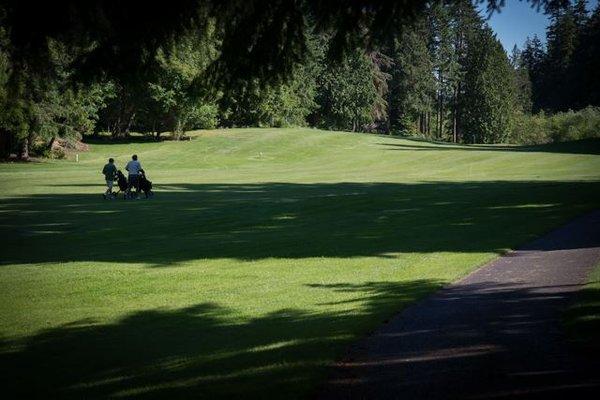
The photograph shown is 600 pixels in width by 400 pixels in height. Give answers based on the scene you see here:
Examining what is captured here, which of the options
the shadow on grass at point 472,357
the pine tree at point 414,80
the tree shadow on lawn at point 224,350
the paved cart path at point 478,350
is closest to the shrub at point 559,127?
the pine tree at point 414,80

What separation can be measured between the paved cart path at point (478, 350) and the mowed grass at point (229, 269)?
47cm

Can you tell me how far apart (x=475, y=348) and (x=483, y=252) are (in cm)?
643

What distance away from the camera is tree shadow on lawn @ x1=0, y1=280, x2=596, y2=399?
5.84m

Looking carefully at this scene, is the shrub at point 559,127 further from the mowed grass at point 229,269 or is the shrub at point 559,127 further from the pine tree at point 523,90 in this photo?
the mowed grass at point 229,269

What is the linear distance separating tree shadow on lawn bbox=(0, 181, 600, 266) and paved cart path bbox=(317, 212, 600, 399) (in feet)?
12.4

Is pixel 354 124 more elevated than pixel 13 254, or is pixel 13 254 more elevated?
pixel 354 124

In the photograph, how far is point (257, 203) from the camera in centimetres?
2305

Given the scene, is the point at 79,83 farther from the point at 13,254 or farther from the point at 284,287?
the point at 13,254

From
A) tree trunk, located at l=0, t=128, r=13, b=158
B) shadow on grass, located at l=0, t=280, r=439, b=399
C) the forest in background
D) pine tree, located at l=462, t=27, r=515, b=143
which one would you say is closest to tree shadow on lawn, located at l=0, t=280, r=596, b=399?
shadow on grass, located at l=0, t=280, r=439, b=399

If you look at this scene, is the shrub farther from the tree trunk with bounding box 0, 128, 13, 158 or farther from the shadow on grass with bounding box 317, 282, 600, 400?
the tree trunk with bounding box 0, 128, 13, 158

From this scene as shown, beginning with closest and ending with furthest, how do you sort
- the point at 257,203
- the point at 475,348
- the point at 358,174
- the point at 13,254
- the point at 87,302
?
the point at 475,348
the point at 87,302
the point at 13,254
the point at 257,203
the point at 358,174

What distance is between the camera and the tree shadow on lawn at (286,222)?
45.4 ft

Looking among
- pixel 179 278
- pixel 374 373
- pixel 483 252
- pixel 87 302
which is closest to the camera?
pixel 374 373

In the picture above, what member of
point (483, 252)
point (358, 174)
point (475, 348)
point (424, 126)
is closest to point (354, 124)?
point (424, 126)
